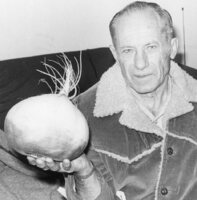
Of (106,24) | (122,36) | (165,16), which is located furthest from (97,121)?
(106,24)

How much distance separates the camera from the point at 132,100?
1.51 m

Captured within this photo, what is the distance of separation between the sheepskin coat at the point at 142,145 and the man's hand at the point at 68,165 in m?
0.23

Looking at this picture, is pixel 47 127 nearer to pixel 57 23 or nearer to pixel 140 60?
pixel 140 60

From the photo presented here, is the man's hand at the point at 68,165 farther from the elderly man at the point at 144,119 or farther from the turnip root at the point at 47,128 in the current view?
the elderly man at the point at 144,119

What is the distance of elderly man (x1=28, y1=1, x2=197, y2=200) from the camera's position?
1.41 meters

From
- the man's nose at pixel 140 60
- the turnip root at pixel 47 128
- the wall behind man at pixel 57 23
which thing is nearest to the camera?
the turnip root at pixel 47 128

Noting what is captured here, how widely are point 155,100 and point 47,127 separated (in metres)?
0.52

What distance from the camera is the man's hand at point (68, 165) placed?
1202 mm

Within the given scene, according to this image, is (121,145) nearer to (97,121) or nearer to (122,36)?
(97,121)

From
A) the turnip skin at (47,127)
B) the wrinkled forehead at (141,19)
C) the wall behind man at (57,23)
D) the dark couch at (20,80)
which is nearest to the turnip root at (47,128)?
the turnip skin at (47,127)

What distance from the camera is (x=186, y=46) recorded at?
300 cm

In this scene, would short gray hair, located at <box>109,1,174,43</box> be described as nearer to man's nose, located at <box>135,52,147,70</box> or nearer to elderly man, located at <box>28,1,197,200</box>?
elderly man, located at <box>28,1,197,200</box>

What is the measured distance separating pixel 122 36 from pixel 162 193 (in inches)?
21.9

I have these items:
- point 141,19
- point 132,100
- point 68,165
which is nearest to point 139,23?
point 141,19
